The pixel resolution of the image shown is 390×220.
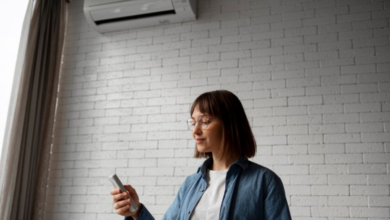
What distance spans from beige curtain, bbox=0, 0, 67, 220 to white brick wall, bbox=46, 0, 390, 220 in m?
0.15

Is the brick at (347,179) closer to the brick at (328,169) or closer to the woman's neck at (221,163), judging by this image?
the brick at (328,169)

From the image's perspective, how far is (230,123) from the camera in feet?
4.91

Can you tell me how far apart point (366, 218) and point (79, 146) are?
2.49 metres

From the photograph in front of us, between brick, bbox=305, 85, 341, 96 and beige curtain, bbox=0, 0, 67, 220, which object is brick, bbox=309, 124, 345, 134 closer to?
brick, bbox=305, 85, 341, 96

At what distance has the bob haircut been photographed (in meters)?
1.49

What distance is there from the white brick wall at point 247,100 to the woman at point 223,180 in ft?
5.45

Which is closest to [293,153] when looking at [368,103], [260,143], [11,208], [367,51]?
[260,143]

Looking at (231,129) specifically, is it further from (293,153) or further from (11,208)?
(11,208)

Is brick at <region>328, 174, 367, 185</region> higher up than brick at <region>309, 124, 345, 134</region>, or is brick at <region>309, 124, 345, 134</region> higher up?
brick at <region>309, 124, 345, 134</region>

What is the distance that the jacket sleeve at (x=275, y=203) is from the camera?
1.27 metres

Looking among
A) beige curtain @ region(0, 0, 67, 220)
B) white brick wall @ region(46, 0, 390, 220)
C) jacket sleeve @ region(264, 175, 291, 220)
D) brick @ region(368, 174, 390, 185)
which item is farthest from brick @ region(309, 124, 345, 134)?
beige curtain @ region(0, 0, 67, 220)

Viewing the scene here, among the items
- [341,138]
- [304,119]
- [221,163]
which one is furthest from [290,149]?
[221,163]

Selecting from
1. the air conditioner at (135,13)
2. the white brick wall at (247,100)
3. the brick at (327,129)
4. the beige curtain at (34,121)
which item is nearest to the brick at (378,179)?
the white brick wall at (247,100)

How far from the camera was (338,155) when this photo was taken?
2979 mm
